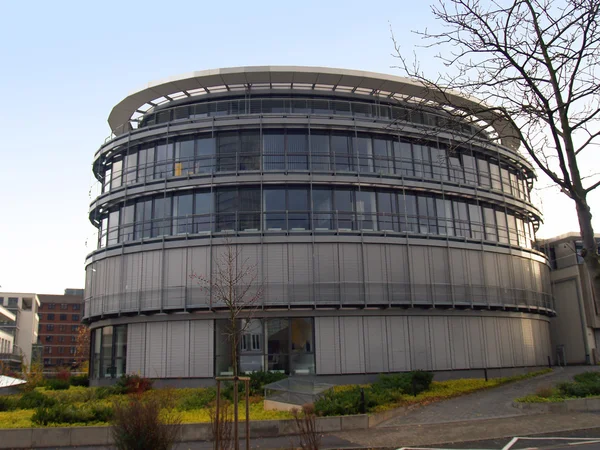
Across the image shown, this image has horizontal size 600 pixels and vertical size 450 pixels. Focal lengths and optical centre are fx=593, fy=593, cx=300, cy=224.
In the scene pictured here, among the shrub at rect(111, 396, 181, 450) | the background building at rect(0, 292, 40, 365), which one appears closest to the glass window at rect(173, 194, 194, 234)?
the shrub at rect(111, 396, 181, 450)

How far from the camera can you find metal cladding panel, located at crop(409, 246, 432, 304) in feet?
96.8

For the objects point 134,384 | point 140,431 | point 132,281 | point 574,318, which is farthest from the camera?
point 574,318

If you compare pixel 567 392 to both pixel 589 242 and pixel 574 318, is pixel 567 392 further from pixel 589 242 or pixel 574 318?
pixel 574 318

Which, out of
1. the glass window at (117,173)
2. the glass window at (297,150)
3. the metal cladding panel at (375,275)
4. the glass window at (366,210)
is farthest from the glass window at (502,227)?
the glass window at (117,173)

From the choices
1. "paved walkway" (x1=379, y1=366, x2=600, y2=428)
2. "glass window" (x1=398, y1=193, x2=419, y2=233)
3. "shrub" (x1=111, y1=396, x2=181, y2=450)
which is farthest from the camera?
"glass window" (x1=398, y1=193, x2=419, y2=233)

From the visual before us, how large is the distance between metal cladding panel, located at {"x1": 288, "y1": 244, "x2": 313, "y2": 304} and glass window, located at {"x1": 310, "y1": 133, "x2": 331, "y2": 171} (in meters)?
4.46

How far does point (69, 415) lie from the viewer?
17781mm

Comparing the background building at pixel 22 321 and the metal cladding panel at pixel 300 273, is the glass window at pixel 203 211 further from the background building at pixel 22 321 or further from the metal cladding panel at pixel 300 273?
the background building at pixel 22 321

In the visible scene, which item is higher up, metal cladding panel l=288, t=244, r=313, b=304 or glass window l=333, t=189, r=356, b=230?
glass window l=333, t=189, r=356, b=230

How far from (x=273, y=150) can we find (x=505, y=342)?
16106 millimetres

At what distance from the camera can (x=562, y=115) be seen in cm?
929

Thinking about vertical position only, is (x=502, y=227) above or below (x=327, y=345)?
above

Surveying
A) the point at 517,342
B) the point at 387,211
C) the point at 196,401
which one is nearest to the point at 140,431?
the point at 196,401

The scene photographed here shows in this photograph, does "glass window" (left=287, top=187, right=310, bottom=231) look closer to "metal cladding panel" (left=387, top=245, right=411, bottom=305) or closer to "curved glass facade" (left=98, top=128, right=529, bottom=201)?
"curved glass facade" (left=98, top=128, right=529, bottom=201)
